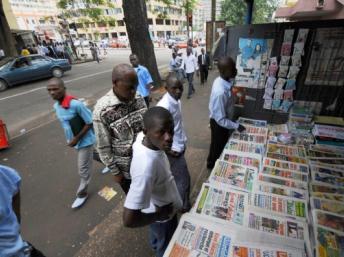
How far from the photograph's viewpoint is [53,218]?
8.52ft

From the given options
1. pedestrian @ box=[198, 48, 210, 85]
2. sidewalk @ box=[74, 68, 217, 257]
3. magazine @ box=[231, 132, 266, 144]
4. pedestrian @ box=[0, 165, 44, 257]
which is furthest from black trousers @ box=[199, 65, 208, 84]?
pedestrian @ box=[0, 165, 44, 257]

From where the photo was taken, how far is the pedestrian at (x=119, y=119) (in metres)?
1.58

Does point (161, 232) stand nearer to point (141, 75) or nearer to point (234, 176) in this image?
point (234, 176)

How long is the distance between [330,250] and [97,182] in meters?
2.91

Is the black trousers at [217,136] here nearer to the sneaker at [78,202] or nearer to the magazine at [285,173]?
the magazine at [285,173]

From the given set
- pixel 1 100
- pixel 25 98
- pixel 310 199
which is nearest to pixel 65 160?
pixel 310 199

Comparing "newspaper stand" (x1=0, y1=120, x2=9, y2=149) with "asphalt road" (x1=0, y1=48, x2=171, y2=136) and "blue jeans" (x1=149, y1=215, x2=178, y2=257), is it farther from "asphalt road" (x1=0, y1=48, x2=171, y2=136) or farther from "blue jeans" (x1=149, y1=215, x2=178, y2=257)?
"blue jeans" (x1=149, y1=215, x2=178, y2=257)

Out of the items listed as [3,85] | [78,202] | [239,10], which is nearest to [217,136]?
[78,202]

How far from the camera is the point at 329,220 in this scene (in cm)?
123

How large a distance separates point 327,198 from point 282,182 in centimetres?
30

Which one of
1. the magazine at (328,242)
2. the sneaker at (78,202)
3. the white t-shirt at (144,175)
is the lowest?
the sneaker at (78,202)

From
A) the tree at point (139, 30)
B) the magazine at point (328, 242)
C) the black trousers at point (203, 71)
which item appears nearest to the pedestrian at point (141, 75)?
the tree at point (139, 30)

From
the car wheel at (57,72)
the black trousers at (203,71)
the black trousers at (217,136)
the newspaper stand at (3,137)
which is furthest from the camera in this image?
the car wheel at (57,72)

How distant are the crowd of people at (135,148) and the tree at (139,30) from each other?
5.32 metres
